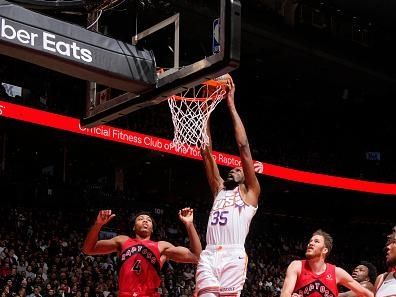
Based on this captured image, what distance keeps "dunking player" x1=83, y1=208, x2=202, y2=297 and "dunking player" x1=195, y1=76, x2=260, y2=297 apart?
35cm

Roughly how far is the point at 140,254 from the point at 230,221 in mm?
1005

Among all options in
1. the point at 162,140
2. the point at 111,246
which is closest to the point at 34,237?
the point at 162,140

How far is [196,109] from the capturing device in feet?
22.0

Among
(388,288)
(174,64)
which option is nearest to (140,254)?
(174,64)

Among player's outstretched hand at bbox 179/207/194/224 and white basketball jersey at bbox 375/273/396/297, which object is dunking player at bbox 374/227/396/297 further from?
player's outstretched hand at bbox 179/207/194/224

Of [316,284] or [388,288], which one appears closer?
[388,288]

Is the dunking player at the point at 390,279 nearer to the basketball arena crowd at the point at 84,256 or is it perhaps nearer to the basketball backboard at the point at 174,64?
the basketball backboard at the point at 174,64

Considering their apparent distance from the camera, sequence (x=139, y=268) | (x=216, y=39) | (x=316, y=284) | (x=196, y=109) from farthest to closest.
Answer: (x=196, y=109), (x=139, y=268), (x=316, y=284), (x=216, y=39)

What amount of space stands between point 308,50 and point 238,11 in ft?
51.7

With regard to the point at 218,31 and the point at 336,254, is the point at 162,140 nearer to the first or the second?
the point at 336,254

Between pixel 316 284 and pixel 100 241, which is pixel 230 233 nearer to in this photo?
pixel 316 284

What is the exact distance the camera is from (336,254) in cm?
2188

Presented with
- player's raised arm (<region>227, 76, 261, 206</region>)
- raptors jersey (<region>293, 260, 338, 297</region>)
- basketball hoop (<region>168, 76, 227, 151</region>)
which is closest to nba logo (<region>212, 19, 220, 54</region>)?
player's raised arm (<region>227, 76, 261, 206</region>)

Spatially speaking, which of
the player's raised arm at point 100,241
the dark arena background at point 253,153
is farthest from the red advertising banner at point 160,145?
the player's raised arm at point 100,241
